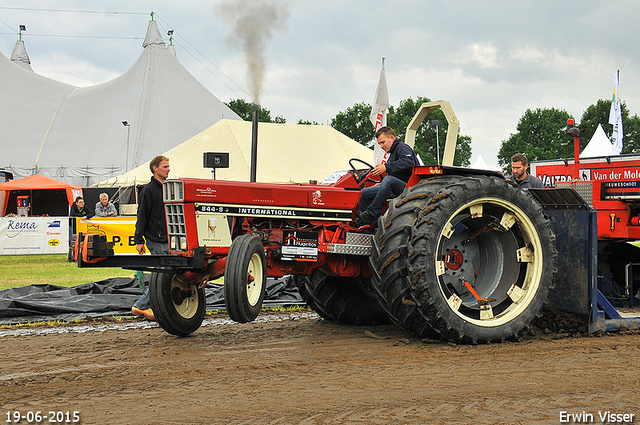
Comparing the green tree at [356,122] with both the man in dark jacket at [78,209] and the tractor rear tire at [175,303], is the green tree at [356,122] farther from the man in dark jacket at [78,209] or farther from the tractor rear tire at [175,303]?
the tractor rear tire at [175,303]

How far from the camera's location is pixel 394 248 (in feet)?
14.7

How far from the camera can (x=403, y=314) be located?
4562mm

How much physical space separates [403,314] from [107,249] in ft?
7.47

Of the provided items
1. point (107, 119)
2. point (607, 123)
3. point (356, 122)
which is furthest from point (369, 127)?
point (107, 119)

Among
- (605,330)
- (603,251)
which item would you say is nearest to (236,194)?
(605,330)

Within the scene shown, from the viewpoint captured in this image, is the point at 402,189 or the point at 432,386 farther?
the point at 402,189

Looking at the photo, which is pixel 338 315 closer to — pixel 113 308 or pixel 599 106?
pixel 113 308

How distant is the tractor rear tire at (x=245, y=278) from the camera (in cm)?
420

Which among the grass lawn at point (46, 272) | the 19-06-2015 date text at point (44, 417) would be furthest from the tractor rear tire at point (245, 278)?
the grass lawn at point (46, 272)

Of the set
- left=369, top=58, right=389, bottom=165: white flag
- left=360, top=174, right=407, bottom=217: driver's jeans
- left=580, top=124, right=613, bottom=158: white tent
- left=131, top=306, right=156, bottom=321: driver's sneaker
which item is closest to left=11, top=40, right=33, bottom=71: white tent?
left=580, top=124, right=613, bottom=158: white tent

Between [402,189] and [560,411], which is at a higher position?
[402,189]

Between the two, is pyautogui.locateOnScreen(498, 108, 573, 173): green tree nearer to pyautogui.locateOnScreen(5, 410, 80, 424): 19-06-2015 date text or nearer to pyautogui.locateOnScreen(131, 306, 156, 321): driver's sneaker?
pyautogui.locateOnScreen(131, 306, 156, 321): driver's sneaker

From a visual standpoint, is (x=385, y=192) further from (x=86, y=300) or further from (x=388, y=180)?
(x=86, y=300)

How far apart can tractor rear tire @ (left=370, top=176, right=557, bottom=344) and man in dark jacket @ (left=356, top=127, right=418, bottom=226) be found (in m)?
0.25
